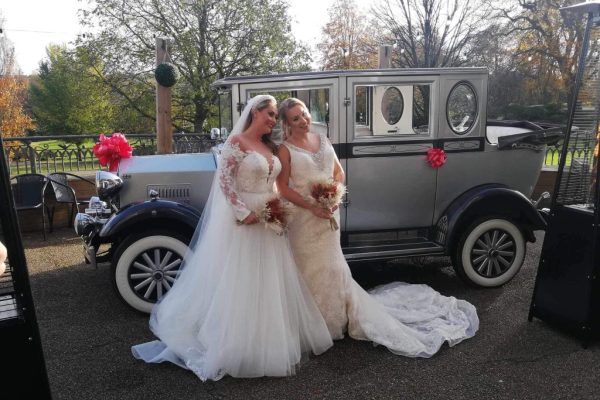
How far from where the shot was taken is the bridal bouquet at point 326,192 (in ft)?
11.4

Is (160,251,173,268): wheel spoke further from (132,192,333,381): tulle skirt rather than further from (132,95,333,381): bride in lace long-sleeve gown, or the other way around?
(132,95,333,381): bride in lace long-sleeve gown

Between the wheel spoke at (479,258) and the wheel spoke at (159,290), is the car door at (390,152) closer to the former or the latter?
the wheel spoke at (479,258)

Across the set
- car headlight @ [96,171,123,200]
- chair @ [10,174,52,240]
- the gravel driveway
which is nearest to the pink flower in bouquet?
the gravel driveway

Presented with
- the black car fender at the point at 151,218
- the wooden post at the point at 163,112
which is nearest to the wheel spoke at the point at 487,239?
the black car fender at the point at 151,218

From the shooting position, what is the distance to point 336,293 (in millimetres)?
3676

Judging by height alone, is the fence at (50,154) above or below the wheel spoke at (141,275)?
above

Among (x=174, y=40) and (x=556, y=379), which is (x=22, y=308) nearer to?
(x=556, y=379)

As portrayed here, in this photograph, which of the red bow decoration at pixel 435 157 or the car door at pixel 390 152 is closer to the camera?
the car door at pixel 390 152

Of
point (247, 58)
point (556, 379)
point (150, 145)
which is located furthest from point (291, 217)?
point (247, 58)

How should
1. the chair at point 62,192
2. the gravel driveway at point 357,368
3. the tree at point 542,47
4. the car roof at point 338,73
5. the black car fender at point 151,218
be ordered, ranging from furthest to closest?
the tree at point 542,47 < the chair at point 62,192 < the car roof at point 338,73 < the black car fender at point 151,218 < the gravel driveway at point 357,368

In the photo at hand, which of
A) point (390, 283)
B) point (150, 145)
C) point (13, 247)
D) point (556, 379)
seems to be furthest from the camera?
point (150, 145)

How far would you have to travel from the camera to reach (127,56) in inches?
664

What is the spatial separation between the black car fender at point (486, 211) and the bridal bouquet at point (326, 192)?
67.8 inches

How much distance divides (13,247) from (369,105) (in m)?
3.55
